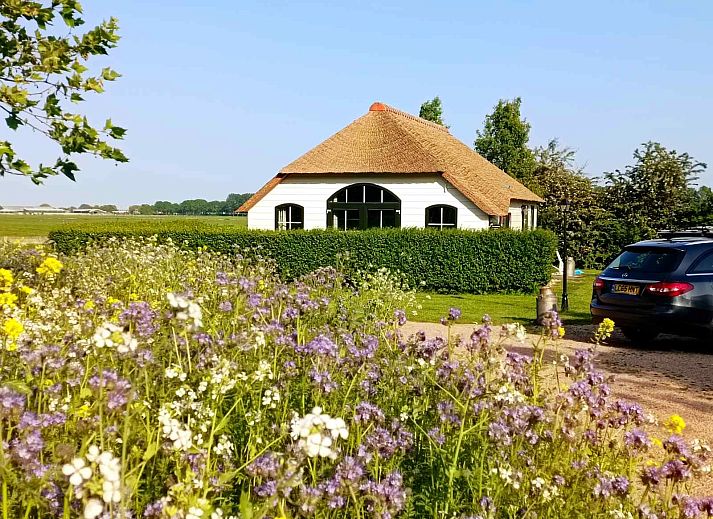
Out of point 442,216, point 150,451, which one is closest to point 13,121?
point 150,451

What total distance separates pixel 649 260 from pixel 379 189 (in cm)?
1602

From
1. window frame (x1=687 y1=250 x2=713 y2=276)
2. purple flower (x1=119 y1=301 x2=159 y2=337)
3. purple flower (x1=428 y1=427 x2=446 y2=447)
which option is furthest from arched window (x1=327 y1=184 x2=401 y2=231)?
purple flower (x1=428 y1=427 x2=446 y2=447)

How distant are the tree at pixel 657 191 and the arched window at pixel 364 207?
11373 millimetres

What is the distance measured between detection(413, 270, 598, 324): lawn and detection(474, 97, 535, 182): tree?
25.5 metres

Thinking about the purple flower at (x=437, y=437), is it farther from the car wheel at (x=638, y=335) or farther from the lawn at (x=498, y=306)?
the lawn at (x=498, y=306)

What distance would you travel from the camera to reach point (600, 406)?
4.48 m

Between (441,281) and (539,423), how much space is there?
18.1m

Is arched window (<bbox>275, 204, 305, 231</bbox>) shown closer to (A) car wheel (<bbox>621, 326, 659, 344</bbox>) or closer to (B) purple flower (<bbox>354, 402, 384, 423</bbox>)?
(A) car wheel (<bbox>621, 326, 659, 344</bbox>)

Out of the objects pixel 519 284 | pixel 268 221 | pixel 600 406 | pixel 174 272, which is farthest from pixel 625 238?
pixel 600 406

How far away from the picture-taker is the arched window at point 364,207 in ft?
89.0

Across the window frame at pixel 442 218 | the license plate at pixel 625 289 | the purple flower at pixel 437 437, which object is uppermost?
the window frame at pixel 442 218

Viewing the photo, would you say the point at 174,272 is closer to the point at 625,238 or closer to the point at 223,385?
the point at 223,385

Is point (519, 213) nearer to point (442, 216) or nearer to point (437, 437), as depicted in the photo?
point (442, 216)

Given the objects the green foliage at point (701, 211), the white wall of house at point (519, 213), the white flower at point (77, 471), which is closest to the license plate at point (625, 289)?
the white flower at point (77, 471)
